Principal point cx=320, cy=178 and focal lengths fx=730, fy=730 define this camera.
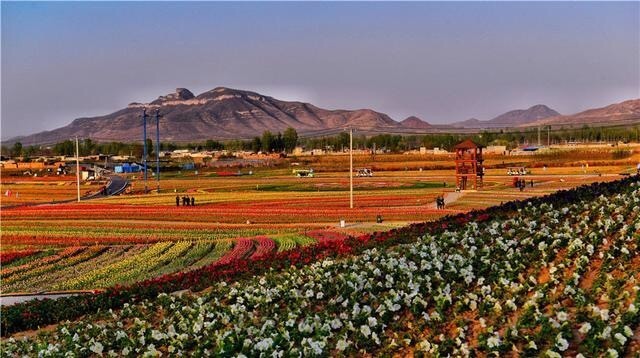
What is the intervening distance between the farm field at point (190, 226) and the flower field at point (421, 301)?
914 centimetres

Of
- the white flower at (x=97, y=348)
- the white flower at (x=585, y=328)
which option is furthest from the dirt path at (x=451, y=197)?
the white flower at (x=585, y=328)

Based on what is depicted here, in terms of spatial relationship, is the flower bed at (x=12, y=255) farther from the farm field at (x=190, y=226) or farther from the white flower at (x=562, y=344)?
the white flower at (x=562, y=344)

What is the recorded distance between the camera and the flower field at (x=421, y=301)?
12.5 metres

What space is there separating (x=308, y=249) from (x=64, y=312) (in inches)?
297

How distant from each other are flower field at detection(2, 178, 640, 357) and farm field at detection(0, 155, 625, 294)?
9.14m

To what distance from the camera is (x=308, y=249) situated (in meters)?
23.2

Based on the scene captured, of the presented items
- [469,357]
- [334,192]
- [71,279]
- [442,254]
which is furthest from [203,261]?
[334,192]

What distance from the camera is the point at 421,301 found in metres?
14.1

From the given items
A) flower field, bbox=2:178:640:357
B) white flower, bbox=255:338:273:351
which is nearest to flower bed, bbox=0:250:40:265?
flower field, bbox=2:178:640:357

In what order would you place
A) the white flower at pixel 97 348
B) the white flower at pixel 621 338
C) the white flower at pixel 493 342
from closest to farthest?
1. the white flower at pixel 621 338
2. the white flower at pixel 493 342
3. the white flower at pixel 97 348

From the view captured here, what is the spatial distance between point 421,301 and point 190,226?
31.1 metres

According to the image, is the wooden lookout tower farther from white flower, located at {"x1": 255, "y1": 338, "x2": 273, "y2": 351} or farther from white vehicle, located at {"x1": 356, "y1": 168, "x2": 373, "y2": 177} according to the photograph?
white flower, located at {"x1": 255, "y1": 338, "x2": 273, "y2": 351}

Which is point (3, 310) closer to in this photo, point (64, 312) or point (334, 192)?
point (64, 312)

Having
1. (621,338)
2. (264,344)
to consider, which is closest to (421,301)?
(264,344)
